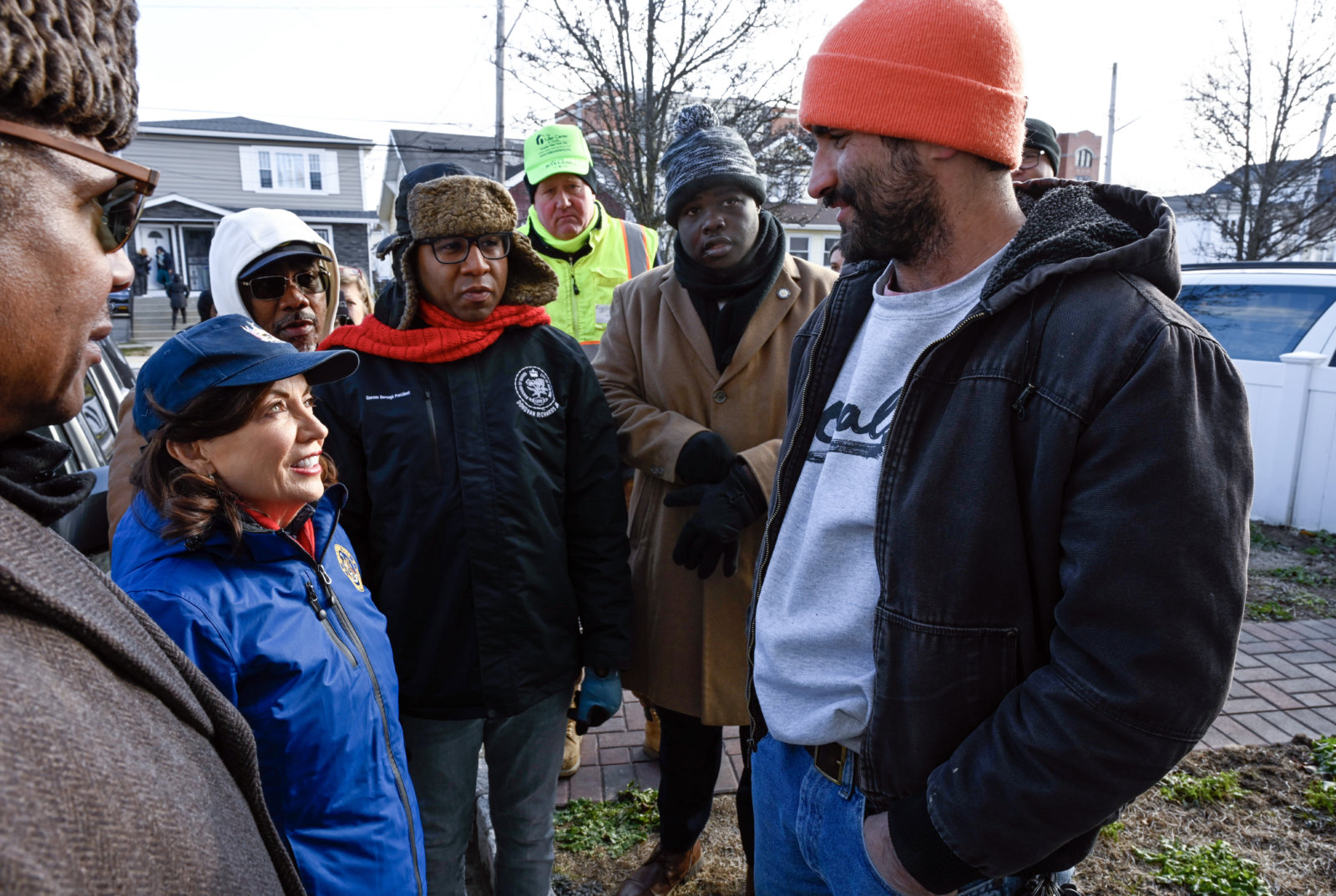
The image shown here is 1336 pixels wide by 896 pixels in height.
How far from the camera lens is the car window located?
6344mm

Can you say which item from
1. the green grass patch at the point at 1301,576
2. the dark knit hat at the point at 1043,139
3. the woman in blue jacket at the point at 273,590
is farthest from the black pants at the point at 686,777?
the green grass patch at the point at 1301,576

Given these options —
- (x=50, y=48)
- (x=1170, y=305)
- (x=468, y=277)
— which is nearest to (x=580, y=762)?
(x=468, y=277)

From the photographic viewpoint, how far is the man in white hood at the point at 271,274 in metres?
2.50

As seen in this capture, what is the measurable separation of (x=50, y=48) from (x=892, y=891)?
1.69 m

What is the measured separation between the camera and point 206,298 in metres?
17.0

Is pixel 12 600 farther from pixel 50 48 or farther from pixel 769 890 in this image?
pixel 769 890

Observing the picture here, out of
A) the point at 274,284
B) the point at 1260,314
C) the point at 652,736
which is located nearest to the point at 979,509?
the point at 274,284

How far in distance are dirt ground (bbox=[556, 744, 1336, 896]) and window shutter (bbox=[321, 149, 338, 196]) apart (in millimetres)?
35948

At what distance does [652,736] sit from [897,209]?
2.71 meters

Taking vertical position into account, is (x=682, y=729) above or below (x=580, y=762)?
above

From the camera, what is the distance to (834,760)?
1649mm

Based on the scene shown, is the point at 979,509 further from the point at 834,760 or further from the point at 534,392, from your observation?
the point at 534,392

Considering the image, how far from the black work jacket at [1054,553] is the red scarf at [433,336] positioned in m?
1.27

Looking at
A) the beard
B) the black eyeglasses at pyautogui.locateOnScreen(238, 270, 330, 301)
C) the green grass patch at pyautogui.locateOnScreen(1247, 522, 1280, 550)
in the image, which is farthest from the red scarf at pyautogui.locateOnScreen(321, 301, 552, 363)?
the green grass patch at pyautogui.locateOnScreen(1247, 522, 1280, 550)
